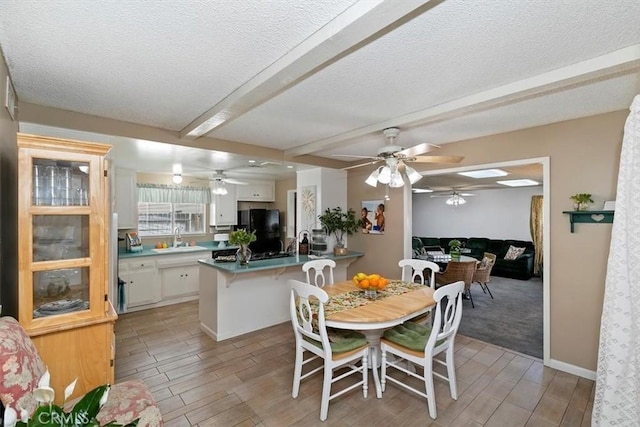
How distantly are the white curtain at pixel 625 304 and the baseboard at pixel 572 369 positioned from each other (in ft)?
5.34

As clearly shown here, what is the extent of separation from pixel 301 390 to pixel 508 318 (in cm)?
357

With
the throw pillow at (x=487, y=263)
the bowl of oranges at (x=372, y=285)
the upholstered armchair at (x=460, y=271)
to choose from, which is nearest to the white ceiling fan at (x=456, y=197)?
the throw pillow at (x=487, y=263)

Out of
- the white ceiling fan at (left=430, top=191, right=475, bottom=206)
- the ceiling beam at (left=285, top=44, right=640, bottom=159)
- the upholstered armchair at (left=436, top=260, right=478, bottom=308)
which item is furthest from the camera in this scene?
the white ceiling fan at (left=430, top=191, right=475, bottom=206)

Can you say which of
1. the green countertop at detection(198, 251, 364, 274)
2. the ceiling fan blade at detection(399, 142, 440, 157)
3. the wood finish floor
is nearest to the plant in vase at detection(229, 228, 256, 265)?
the green countertop at detection(198, 251, 364, 274)

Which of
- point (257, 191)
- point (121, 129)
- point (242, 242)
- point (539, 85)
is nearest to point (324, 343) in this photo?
point (242, 242)

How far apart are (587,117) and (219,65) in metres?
3.29

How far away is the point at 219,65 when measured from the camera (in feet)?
6.37

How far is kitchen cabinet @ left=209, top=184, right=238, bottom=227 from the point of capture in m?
6.24

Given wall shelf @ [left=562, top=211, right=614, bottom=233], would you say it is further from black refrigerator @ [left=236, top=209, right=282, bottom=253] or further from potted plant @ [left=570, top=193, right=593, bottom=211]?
black refrigerator @ [left=236, top=209, right=282, bottom=253]

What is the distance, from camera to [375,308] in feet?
8.30

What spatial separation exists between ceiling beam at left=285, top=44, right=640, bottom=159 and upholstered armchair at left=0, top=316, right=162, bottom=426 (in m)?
2.86

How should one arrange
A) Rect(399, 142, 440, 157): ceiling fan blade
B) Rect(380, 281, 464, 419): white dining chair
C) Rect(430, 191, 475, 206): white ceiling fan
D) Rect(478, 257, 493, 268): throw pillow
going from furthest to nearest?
Rect(430, 191, 475, 206): white ceiling fan
Rect(478, 257, 493, 268): throw pillow
Rect(399, 142, 440, 157): ceiling fan blade
Rect(380, 281, 464, 419): white dining chair

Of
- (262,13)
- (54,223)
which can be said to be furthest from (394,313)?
(54,223)

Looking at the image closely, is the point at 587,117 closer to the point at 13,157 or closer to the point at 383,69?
the point at 383,69
